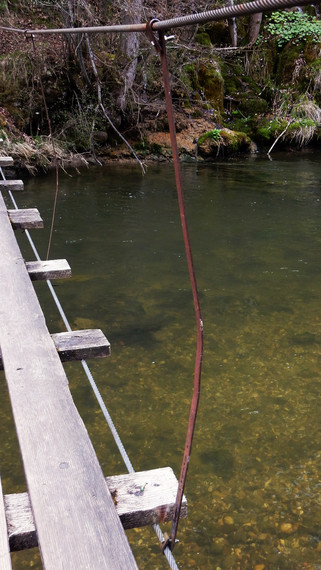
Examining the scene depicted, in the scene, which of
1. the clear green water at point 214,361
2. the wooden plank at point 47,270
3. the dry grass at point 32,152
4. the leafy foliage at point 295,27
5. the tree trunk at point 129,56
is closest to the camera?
the clear green water at point 214,361

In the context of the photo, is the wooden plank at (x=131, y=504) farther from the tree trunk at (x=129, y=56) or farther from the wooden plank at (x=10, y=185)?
the tree trunk at (x=129, y=56)

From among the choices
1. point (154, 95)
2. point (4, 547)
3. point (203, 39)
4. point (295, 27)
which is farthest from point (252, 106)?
point (4, 547)

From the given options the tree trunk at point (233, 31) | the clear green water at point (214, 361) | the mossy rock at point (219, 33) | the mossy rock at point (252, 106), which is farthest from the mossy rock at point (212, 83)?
the clear green water at point (214, 361)

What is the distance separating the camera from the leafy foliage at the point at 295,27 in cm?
1197

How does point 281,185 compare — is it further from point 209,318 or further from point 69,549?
point 69,549

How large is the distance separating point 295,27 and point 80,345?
12.1 meters

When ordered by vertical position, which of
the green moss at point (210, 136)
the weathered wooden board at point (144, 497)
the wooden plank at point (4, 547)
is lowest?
the green moss at point (210, 136)

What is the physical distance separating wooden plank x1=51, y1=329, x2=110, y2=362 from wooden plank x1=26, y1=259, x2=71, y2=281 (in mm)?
681

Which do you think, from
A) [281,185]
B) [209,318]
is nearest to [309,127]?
[281,185]

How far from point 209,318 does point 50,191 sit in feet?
14.3

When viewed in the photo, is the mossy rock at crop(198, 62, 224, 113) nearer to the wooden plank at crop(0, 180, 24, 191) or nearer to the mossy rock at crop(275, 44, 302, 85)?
the mossy rock at crop(275, 44, 302, 85)

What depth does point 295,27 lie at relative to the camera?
12172mm

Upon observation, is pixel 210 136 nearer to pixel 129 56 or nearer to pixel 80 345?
pixel 129 56

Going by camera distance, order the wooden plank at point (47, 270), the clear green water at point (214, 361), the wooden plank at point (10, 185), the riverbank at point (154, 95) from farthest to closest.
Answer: the riverbank at point (154, 95), the wooden plank at point (10, 185), the wooden plank at point (47, 270), the clear green water at point (214, 361)
